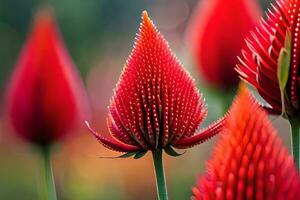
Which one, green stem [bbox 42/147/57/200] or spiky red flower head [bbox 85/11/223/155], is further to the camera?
green stem [bbox 42/147/57/200]

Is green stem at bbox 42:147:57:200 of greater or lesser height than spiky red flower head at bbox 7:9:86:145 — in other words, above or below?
below

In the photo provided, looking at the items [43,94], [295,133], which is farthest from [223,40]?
[295,133]

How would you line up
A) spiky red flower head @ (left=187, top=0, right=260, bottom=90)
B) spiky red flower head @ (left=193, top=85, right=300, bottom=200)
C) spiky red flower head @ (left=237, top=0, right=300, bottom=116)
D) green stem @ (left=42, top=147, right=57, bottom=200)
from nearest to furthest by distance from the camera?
spiky red flower head @ (left=193, top=85, right=300, bottom=200) → spiky red flower head @ (left=237, top=0, right=300, bottom=116) → green stem @ (left=42, top=147, right=57, bottom=200) → spiky red flower head @ (left=187, top=0, right=260, bottom=90)

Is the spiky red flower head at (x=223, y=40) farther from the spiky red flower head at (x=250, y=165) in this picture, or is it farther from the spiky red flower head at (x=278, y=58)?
the spiky red flower head at (x=250, y=165)

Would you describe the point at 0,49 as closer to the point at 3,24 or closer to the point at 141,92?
the point at 3,24

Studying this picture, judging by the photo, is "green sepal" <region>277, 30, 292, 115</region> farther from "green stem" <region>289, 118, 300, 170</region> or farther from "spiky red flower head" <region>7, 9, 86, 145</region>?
"spiky red flower head" <region>7, 9, 86, 145</region>

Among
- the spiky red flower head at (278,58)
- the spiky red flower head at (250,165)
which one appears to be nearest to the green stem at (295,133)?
the spiky red flower head at (278,58)

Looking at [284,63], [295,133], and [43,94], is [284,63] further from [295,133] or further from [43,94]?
[43,94]

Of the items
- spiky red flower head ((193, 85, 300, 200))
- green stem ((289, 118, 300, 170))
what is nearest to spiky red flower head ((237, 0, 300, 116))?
green stem ((289, 118, 300, 170))
